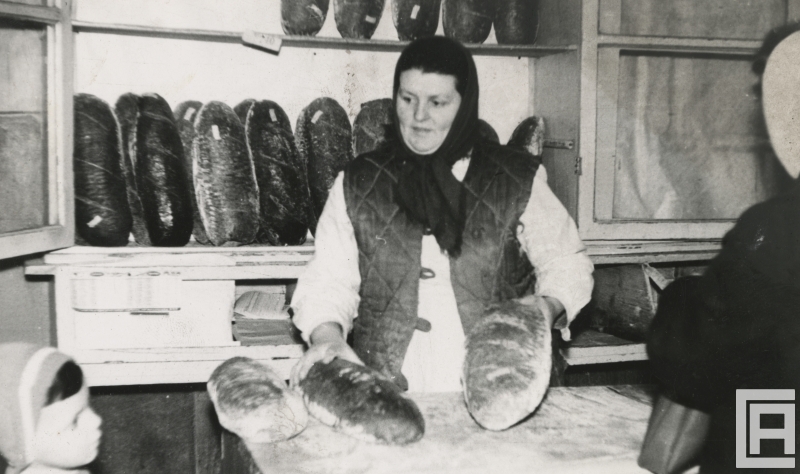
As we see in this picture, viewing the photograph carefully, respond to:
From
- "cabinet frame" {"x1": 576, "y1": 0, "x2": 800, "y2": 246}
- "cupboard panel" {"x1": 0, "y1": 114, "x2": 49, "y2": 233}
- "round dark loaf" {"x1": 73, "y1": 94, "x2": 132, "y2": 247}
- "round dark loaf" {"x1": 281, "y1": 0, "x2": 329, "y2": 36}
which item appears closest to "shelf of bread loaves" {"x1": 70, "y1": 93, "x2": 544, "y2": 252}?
"round dark loaf" {"x1": 73, "y1": 94, "x2": 132, "y2": 247}

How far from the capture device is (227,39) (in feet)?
7.25

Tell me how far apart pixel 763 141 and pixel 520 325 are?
5.42 ft

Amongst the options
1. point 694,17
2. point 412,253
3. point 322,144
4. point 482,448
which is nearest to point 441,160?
point 412,253

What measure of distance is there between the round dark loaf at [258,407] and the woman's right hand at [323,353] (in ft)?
0.21

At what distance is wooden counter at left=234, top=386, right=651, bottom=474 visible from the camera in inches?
38.8

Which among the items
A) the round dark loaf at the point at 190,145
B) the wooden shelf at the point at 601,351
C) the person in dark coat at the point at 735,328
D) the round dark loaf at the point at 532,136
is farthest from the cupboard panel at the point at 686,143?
the person in dark coat at the point at 735,328

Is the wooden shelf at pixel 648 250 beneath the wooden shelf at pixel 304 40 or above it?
beneath

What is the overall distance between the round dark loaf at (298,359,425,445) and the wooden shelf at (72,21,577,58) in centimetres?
133

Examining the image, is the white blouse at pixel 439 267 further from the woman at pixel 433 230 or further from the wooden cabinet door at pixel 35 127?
the wooden cabinet door at pixel 35 127

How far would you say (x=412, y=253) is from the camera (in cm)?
166

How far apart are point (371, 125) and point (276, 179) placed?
376 millimetres

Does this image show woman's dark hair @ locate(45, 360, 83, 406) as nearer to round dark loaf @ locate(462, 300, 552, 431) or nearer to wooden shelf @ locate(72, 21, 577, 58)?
round dark loaf @ locate(462, 300, 552, 431)

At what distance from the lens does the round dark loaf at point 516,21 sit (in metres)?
2.34

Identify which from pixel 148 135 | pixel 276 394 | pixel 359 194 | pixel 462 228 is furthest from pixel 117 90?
pixel 276 394
